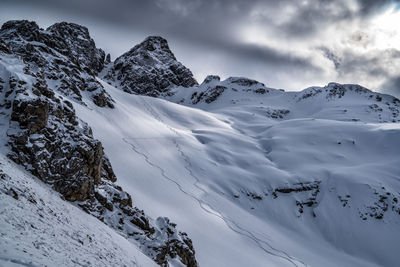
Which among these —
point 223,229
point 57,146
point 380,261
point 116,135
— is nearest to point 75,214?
point 57,146

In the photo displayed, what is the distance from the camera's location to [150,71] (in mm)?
138875

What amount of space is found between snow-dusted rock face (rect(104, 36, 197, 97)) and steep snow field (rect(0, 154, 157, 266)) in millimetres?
118411

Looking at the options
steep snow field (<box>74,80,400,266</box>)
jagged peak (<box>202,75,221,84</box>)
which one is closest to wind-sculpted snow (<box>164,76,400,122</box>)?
jagged peak (<box>202,75,221,84</box>)

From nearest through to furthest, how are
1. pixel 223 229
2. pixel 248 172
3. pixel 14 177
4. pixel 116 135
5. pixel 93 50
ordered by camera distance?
pixel 14 177 < pixel 223 229 < pixel 116 135 < pixel 248 172 < pixel 93 50

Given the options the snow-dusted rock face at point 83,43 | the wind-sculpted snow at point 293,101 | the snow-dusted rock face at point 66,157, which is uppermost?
the wind-sculpted snow at point 293,101

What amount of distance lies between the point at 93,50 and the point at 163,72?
4022cm

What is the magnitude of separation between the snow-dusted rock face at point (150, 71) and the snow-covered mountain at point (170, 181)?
68663 millimetres

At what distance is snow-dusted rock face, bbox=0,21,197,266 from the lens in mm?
12766

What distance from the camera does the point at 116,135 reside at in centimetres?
3012

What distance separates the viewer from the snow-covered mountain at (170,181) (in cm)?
1035

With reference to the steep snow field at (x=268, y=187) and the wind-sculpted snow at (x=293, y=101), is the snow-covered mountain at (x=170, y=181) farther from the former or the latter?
the wind-sculpted snow at (x=293, y=101)

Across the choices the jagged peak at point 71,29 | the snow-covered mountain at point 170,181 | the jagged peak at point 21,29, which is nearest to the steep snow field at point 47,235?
the snow-covered mountain at point 170,181

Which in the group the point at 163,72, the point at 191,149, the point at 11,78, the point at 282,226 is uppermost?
the point at 163,72

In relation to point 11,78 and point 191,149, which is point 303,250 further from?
point 11,78
